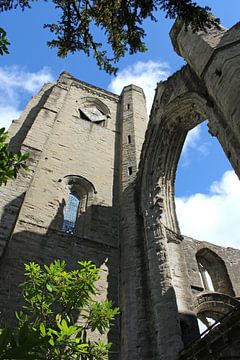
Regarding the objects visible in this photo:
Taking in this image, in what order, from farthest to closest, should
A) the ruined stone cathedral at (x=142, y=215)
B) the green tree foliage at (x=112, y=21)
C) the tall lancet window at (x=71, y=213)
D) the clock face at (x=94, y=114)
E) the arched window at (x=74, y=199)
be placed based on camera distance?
the clock face at (x=94, y=114) → the arched window at (x=74, y=199) → the tall lancet window at (x=71, y=213) → the ruined stone cathedral at (x=142, y=215) → the green tree foliage at (x=112, y=21)

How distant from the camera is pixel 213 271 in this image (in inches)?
466

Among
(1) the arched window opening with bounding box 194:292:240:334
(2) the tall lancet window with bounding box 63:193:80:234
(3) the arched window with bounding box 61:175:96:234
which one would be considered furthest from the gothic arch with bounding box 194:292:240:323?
(2) the tall lancet window with bounding box 63:193:80:234

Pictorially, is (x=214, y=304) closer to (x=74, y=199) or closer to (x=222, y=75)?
(x=74, y=199)

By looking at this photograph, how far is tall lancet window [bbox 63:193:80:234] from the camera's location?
10609mm

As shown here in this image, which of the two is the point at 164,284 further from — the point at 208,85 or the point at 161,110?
the point at 161,110

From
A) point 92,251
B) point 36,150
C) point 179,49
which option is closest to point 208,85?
point 179,49

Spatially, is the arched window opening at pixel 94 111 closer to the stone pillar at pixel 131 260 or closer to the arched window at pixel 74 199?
the stone pillar at pixel 131 260

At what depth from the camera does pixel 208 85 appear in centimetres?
720

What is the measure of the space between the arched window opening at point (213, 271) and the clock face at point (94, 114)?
333 inches

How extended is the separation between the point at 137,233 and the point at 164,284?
2.37m

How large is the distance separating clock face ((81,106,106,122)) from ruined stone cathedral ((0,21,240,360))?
130cm

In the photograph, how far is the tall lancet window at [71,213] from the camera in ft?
34.8

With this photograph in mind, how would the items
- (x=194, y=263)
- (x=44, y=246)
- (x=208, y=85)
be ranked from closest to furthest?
1. (x=208, y=85)
2. (x=44, y=246)
3. (x=194, y=263)

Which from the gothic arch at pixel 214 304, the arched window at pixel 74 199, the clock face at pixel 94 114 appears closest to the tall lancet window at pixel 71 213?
the arched window at pixel 74 199
